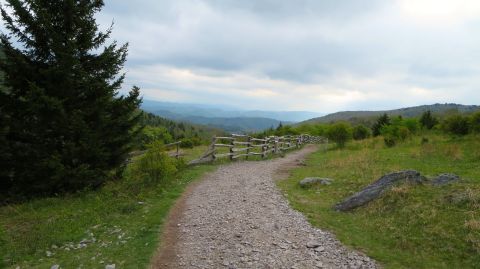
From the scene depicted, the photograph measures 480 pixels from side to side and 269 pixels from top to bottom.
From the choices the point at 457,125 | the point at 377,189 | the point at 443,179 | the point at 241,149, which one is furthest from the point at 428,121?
the point at 377,189

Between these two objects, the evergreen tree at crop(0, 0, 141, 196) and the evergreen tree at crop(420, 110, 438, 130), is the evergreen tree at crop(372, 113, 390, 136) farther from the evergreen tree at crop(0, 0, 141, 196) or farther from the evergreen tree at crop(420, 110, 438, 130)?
the evergreen tree at crop(0, 0, 141, 196)

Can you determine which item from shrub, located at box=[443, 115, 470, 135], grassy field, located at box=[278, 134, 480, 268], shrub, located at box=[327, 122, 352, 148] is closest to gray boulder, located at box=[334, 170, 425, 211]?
grassy field, located at box=[278, 134, 480, 268]

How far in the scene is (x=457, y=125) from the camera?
35469mm

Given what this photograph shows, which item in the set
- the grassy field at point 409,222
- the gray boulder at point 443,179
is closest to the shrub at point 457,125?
the grassy field at point 409,222

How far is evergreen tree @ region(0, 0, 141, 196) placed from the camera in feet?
38.1

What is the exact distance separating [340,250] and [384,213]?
2532 millimetres

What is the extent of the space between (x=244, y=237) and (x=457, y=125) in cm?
3475

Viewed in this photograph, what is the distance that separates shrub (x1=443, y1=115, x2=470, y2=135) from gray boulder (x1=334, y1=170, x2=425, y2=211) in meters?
28.8

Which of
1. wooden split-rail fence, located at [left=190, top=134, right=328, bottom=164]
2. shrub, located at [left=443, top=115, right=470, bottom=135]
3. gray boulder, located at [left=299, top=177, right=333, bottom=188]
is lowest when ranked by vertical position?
gray boulder, located at [left=299, top=177, right=333, bottom=188]

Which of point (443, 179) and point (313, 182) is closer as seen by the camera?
point (443, 179)

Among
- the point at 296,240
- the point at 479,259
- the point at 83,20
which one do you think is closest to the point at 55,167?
the point at 83,20

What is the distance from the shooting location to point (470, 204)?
8461 mm

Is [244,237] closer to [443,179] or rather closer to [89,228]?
[89,228]

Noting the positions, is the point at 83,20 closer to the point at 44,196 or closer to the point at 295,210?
the point at 44,196
